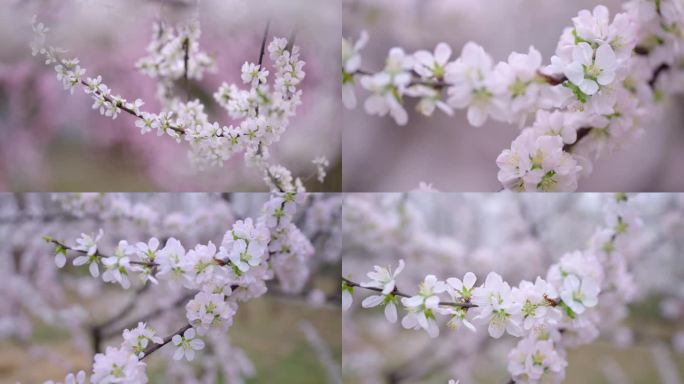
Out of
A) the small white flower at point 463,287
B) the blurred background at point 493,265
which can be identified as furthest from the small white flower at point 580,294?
the blurred background at point 493,265

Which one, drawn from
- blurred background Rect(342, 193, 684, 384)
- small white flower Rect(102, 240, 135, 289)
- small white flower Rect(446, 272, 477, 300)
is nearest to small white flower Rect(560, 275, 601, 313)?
small white flower Rect(446, 272, 477, 300)

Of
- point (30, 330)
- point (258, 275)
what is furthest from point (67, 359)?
point (258, 275)

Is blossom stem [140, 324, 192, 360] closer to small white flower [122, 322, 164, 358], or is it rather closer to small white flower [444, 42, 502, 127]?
small white flower [122, 322, 164, 358]

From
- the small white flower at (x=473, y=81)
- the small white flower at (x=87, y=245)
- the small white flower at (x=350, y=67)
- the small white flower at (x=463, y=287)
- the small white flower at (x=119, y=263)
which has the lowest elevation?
the small white flower at (x=463, y=287)

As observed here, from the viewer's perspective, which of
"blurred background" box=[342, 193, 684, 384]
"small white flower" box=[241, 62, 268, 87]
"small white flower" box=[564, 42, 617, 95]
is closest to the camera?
"small white flower" box=[564, 42, 617, 95]

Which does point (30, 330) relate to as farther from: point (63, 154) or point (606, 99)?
point (606, 99)

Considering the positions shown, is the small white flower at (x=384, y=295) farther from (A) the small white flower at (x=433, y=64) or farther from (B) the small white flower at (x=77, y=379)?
(B) the small white flower at (x=77, y=379)
